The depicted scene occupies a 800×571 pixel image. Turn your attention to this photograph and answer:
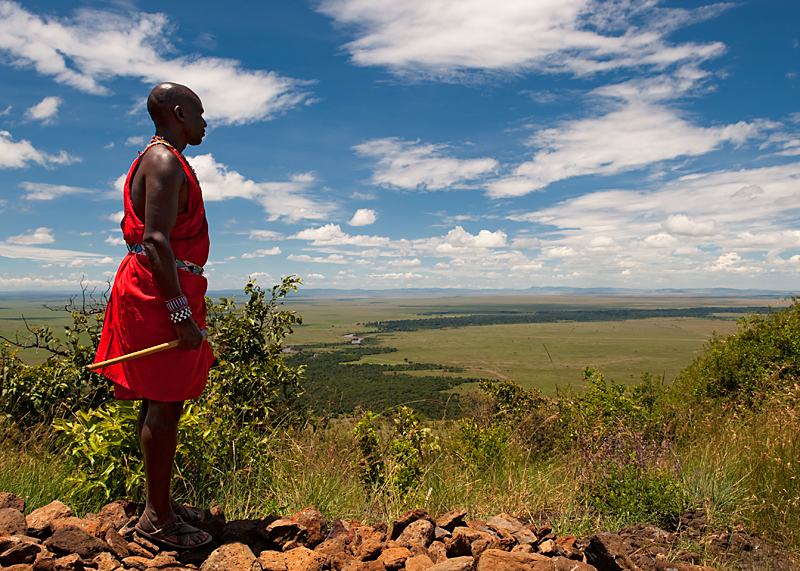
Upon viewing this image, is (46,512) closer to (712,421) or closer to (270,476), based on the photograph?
(270,476)

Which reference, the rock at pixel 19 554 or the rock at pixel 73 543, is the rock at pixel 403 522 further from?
the rock at pixel 19 554

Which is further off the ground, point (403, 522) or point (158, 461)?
point (158, 461)

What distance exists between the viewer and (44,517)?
2523 millimetres

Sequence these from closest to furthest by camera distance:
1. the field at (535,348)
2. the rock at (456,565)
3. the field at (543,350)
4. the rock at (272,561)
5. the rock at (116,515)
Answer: the rock at (456,565) < the rock at (272,561) < the rock at (116,515) < the field at (535,348) < the field at (543,350)

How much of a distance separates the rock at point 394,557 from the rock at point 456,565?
0.18 m

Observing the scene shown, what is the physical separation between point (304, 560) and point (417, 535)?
24.6 inches

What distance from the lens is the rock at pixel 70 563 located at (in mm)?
2082

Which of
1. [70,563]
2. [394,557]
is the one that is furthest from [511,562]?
[70,563]

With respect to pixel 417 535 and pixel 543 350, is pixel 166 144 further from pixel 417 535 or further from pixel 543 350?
pixel 543 350

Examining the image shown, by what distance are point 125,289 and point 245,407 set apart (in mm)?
1974

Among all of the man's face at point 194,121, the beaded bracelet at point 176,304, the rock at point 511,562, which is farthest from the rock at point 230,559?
the man's face at point 194,121

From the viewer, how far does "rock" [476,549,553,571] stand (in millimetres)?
2240

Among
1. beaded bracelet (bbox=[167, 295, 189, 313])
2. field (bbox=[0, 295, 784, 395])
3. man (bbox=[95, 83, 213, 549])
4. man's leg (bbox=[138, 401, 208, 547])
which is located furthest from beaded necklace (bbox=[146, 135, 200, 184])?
field (bbox=[0, 295, 784, 395])

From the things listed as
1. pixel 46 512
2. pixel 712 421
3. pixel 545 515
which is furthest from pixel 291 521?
pixel 712 421
